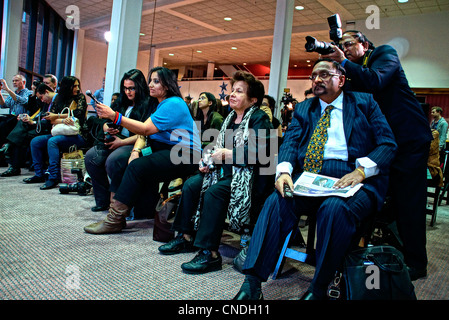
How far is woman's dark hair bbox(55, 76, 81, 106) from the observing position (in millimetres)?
3926

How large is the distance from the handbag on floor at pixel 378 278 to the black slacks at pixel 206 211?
815 mm

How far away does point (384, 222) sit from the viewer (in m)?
2.09

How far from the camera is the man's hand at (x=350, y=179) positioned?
1.54m

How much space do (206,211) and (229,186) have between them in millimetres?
226

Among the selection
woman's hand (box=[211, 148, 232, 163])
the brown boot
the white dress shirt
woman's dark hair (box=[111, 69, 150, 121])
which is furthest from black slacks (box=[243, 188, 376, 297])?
woman's dark hair (box=[111, 69, 150, 121])

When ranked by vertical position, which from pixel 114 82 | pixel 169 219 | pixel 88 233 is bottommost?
pixel 88 233

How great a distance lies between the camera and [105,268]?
Result: 1.79m

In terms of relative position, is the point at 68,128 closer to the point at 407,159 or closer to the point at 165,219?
the point at 165,219

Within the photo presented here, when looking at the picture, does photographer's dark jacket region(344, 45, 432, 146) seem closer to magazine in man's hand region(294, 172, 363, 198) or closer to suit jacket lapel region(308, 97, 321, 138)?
suit jacket lapel region(308, 97, 321, 138)

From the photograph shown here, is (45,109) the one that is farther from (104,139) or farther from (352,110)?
(352,110)

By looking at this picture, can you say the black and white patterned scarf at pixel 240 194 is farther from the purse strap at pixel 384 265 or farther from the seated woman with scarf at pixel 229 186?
the purse strap at pixel 384 265

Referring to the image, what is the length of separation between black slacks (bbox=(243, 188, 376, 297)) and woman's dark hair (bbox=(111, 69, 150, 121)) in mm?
1710
